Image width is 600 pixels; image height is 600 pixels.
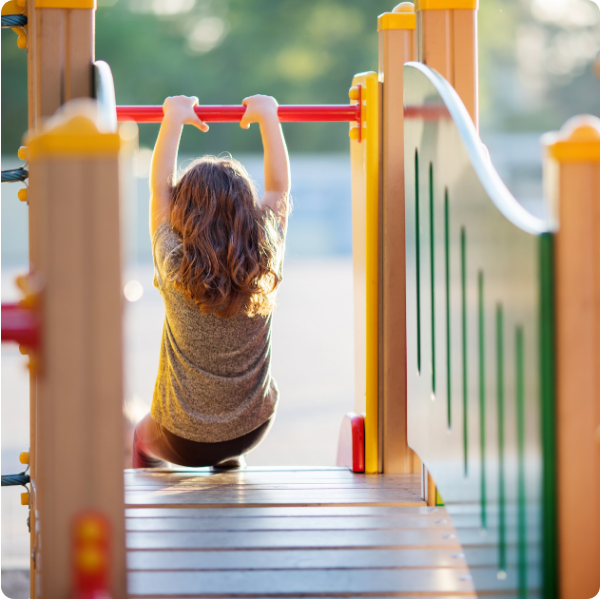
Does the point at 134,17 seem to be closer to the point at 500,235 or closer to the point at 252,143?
the point at 252,143

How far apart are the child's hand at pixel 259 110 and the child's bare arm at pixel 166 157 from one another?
0.42 ft

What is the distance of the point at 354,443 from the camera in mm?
1908

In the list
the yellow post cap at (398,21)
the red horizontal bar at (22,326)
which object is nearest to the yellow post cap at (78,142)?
the red horizontal bar at (22,326)

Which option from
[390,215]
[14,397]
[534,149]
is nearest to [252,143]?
[534,149]

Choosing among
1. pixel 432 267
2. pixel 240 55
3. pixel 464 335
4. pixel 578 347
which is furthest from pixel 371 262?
pixel 240 55

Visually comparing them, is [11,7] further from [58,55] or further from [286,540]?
[286,540]

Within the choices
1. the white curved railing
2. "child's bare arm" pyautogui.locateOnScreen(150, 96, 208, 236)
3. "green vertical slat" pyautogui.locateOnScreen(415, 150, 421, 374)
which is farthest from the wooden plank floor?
"child's bare arm" pyautogui.locateOnScreen(150, 96, 208, 236)

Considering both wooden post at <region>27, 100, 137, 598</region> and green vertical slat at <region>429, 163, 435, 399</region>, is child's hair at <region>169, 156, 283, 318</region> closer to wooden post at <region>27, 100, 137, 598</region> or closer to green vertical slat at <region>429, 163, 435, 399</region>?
green vertical slat at <region>429, 163, 435, 399</region>

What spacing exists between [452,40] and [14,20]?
0.90m

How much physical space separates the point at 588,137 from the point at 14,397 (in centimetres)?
718

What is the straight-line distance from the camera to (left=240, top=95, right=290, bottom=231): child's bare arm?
1.87 meters

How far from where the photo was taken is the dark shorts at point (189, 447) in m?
1.77

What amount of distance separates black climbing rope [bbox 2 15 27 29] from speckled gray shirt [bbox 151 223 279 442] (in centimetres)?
50

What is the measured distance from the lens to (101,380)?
88 centimetres
